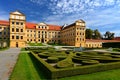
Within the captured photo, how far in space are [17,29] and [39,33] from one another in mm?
28734

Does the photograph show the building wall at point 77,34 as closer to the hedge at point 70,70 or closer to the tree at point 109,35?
the tree at point 109,35

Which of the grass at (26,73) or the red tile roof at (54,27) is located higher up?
the red tile roof at (54,27)

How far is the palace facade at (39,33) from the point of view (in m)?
58.1

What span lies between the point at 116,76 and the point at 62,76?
4.14 meters

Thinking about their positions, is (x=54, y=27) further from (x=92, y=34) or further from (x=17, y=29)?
(x=17, y=29)

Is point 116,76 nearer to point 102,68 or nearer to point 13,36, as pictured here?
point 102,68

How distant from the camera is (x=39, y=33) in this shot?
86.7 metres

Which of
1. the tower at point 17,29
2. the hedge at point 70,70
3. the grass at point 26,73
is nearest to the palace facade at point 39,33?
the tower at point 17,29

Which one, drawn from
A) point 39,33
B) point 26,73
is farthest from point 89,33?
point 26,73

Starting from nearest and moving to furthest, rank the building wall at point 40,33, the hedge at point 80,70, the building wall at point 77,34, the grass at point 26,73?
1. the hedge at point 80,70
2. the grass at point 26,73
3. the building wall at point 40,33
4. the building wall at point 77,34

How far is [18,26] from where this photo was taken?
5844 cm

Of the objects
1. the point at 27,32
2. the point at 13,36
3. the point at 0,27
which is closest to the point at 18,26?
the point at 13,36

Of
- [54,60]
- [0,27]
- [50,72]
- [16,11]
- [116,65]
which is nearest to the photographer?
[50,72]

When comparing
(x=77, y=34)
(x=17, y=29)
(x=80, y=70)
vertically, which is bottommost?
(x=80, y=70)
